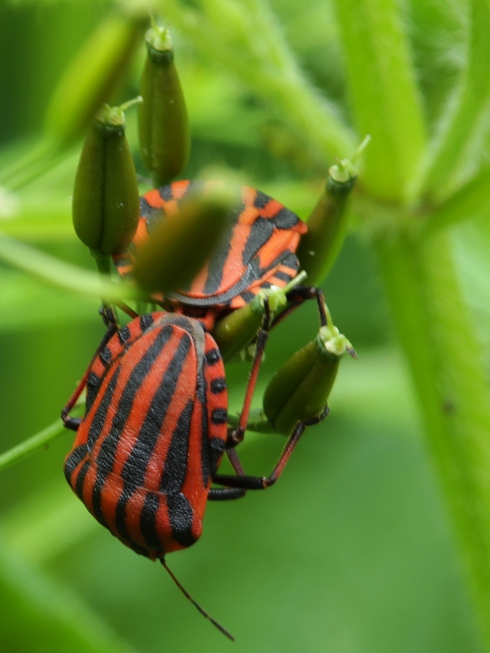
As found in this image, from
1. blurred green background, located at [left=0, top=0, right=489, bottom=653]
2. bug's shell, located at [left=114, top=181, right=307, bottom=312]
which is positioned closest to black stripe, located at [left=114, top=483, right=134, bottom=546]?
bug's shell, located at [left=114, top=181, right=307, bottom=312]

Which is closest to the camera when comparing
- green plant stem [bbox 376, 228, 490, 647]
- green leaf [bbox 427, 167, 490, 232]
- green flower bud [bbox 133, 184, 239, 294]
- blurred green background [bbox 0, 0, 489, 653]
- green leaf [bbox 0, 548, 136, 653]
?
green flower bud [bbox 133, 184, 239, 294]

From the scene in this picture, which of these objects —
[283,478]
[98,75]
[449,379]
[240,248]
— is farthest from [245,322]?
[283,478]

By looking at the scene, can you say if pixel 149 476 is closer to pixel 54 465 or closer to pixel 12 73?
pixel 54 465

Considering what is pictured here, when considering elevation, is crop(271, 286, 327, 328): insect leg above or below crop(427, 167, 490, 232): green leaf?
above

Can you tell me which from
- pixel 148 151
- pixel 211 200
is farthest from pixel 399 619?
pixel 211 200

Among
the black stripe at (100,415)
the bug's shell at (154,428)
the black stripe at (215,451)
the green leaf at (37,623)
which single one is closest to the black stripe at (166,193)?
the bug's shell at (154,428)

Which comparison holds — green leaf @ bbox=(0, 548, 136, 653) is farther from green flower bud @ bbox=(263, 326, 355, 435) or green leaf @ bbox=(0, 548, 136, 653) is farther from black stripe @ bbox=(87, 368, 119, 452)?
green flower bud @ bbox=(263, 326, 355, 435)

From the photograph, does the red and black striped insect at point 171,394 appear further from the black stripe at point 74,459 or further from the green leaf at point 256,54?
the green leaf at point 256,54
